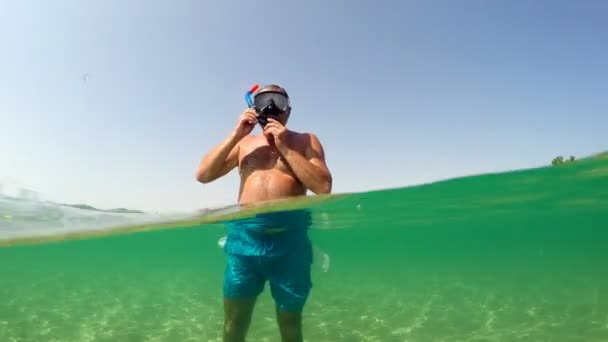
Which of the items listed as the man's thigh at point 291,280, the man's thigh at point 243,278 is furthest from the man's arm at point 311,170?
the man's thigh at point 243,278

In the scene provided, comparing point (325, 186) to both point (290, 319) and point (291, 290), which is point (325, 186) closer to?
point (291, 290)

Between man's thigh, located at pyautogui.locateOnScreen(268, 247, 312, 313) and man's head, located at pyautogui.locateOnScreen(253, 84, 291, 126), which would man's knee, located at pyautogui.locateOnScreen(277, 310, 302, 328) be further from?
man's head, located at pyautogui.locateOnScreen(253, 84, 291, 126)

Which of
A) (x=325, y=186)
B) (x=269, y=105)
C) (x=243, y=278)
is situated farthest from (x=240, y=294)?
(x=269, y=105)

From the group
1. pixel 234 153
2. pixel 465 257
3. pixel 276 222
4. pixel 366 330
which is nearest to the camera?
pixel 234 153

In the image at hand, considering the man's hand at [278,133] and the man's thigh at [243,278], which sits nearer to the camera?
the man's hand at [278,133]

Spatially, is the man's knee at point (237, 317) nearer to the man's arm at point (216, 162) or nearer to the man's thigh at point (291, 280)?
the man's thigh at point (291, 280)

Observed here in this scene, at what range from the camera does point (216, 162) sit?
484 cm

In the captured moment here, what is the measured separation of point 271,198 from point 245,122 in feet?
4.00

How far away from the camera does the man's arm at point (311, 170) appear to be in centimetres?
454

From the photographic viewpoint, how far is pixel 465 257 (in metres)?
61.8

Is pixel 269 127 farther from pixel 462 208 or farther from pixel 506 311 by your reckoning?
pixel 462 208

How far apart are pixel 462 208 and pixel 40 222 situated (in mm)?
18054

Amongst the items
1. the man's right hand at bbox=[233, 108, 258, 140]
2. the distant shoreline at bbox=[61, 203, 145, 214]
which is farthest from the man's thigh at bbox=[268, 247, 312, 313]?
the distant shoreline at bbox=[61, 203, 145, 214]

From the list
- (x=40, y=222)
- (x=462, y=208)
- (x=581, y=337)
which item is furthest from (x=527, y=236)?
(x=40, y=222)
